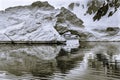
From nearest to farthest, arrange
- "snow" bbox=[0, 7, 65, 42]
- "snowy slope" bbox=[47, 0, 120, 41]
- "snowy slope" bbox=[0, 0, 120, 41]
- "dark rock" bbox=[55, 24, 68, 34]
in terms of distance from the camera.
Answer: "snow" bbox=[0, 7, 65, 42]
"snowy slope" bbox=[0, 0, 120, 41]
"dark rock" bbox=[55, 24, 68, 34]
"snowy slope" bbox=[47, 0, 120, 41]

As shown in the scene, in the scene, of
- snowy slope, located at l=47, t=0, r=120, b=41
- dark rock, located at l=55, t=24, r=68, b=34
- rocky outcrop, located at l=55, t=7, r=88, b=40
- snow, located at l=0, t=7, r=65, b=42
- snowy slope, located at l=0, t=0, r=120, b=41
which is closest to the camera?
snow, located at l=0, t=7, r=65, b=42

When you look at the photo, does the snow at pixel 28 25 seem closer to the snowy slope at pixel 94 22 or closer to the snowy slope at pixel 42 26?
the snowy slope at pixel 42 26

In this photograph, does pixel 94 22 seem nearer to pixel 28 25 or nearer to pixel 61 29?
pixel 61 29

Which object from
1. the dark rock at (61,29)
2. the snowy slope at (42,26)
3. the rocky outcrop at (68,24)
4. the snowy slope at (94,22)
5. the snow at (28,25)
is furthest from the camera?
the snowy slope at (94,22)

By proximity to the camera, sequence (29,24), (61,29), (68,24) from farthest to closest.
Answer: (68,24) → (61,29) → (29,24)

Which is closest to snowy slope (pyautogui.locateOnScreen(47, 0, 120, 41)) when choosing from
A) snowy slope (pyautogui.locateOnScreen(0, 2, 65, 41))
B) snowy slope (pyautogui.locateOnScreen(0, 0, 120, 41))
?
snowy slope (pyautogui.locateOnScreen(0, 0, 120, 41))

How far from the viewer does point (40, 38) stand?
171 feet

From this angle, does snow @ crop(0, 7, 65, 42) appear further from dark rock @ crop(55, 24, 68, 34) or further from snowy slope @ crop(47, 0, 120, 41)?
snowy slope @ crop(47, 0, 120, 41)

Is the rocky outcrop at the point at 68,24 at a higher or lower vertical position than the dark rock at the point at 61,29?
higher

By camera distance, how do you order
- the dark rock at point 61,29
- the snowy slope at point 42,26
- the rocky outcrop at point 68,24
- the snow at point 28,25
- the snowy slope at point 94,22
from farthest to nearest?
the snowy slope at point 94,22
the rocky outcrop at point 68,24
the dark rock at point 61,29
the snowy slope at point 42,26
the snow at point 28,25

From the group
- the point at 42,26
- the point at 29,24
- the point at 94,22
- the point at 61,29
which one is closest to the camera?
the point at 42,26

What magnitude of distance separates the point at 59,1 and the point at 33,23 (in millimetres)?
49870

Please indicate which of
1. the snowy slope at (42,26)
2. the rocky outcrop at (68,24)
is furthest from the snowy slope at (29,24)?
the rocky outcrop at (68,24)

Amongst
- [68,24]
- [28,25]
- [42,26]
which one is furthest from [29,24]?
[68,24]
